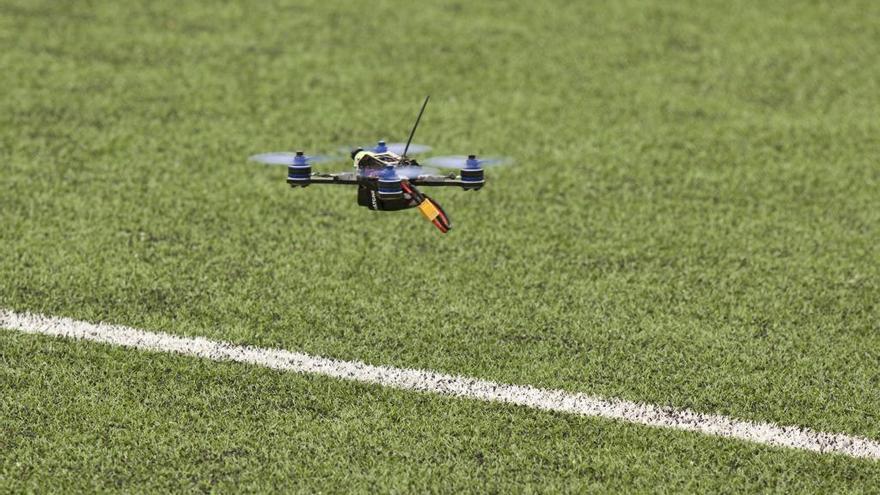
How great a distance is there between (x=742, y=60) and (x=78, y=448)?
604cm

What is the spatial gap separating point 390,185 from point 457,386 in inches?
68.2

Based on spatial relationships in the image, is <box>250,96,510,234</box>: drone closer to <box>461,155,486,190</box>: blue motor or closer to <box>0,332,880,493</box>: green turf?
<box>461,155,486,190</box>: blue motor

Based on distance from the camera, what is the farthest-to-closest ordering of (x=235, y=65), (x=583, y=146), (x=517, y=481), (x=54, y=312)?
1. (x=235, y=65)
2. (x=583, y=146)
3. (x=54, y=312)
4. (x=517, y=481)

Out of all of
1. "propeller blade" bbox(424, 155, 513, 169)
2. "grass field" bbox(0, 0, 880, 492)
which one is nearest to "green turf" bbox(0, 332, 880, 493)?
"grass field" bbox(0, 0, 880, 492)

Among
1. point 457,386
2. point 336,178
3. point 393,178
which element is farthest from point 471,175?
point 457,386

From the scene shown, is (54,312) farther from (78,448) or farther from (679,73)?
(679,73)

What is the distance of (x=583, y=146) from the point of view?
7441 millimetres

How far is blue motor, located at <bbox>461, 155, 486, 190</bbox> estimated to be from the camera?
10.6 feet

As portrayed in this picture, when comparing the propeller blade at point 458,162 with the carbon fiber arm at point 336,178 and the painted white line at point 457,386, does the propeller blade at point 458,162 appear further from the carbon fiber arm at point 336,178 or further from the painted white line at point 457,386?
the painted white line at point 457,386

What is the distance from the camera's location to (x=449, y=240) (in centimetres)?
615

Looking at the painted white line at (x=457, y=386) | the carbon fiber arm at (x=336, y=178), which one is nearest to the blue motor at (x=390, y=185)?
the carbon fiber arm at (x=336, y=178)

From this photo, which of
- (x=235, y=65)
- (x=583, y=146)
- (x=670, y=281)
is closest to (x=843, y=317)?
(x=670, y=281)

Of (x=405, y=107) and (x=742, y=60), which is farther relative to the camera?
(x=742, y=60)

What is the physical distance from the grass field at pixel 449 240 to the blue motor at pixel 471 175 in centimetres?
125
